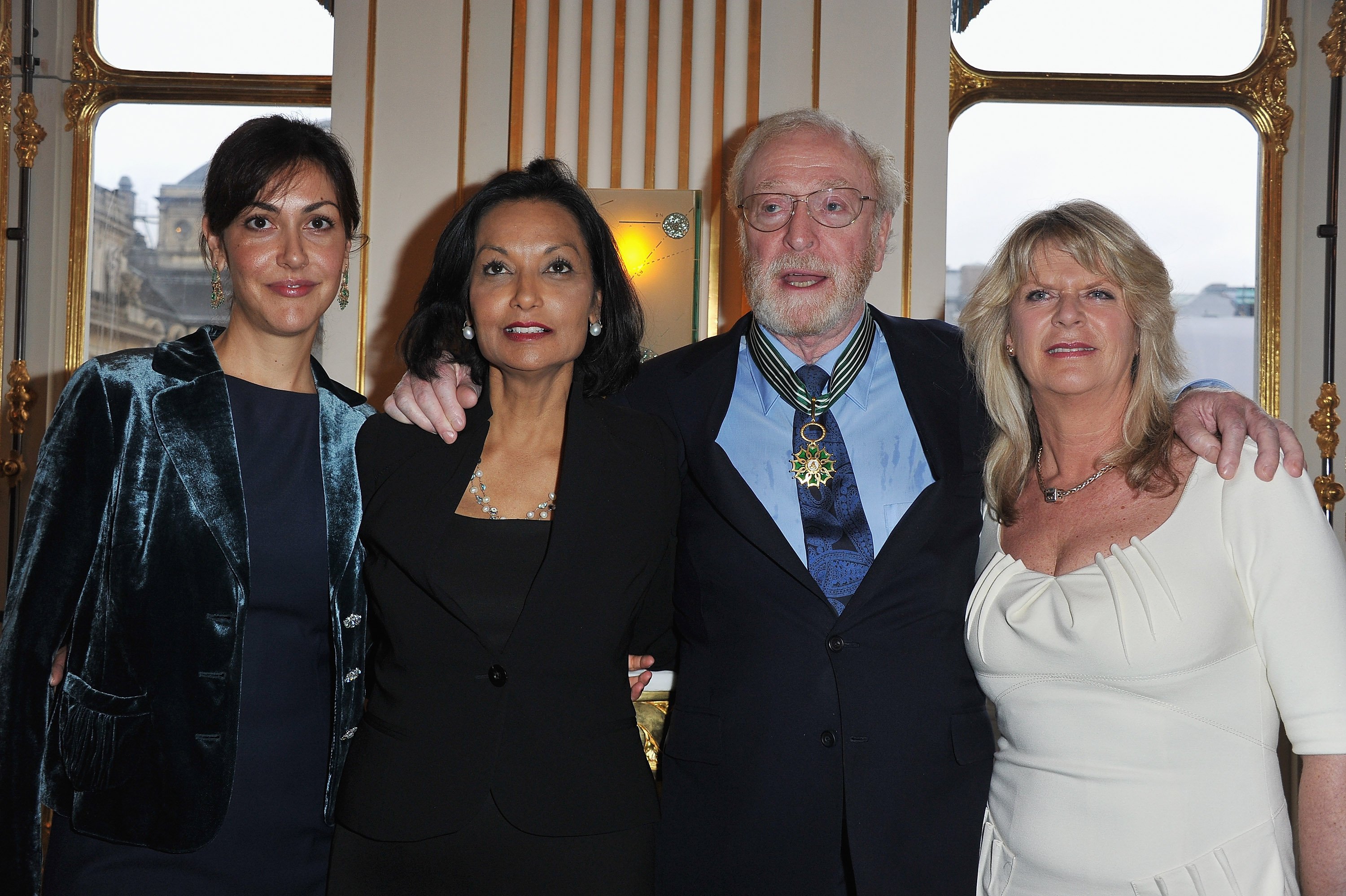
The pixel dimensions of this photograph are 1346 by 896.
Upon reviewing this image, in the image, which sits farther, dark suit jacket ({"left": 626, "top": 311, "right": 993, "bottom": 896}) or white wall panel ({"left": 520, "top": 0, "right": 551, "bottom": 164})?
white wall panel ({"left": 520, "top": 0, "right": 551, "bottom": 164})

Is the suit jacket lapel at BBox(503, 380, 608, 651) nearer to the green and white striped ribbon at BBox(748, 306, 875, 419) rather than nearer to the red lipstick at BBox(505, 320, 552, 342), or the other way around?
the red lipstick at BBox(505, 320, 552, 342)

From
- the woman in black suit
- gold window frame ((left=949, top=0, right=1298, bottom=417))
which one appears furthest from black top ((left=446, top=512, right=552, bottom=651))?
gold window frame ((left=949, top=0, right=1298, bottom=417))

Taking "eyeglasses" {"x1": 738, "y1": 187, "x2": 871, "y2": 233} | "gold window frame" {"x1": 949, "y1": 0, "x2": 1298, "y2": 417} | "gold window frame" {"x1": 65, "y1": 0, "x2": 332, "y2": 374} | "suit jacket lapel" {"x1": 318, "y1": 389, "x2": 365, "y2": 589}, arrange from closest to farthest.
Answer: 1. "suit jacket lapel" {"x1": 318, "y1": 389, "x2": 365, "y2": 589}
2. "eyeglasses" {"x1": 738, "y1": 187, "x2": 871, "y2": 233}
3. "gold window frame" {"x1": 949, "y1": 0, "x2": 1298, "y2": 417}
4. "gold window frame" {"x1": 65, "y1": 0, "x2": 332, "y2": 374}

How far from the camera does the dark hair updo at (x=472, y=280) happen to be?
2.23 m

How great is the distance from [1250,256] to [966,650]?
4.21 metres

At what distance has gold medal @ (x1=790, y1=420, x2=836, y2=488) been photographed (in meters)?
2.20

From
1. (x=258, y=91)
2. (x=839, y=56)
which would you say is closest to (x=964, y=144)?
(x=839, y=56)

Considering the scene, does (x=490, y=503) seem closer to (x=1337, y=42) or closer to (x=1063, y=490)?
(x=1063, y=490)

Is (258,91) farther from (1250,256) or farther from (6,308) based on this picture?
(1250,256)

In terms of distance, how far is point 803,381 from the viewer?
234 centimetres

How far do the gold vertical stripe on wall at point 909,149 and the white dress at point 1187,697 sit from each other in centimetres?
272

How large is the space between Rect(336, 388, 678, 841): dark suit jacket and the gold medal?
291 mm

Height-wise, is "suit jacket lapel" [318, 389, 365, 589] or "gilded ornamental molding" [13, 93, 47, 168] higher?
"gilded ornamental molding" [13, 93, 47, 168]

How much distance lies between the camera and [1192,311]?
5.46 metres
